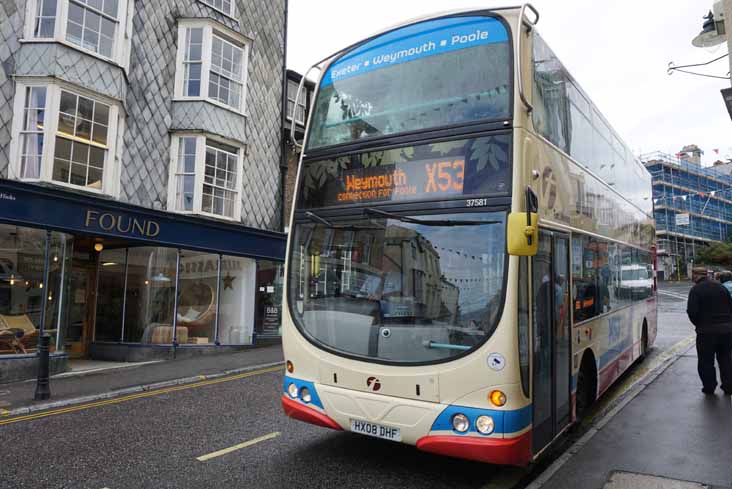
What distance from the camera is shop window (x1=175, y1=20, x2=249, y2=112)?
1377 centimetres

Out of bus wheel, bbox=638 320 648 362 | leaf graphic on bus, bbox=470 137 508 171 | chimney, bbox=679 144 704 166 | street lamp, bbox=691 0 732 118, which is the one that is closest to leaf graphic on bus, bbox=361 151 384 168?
leaf graphic on bus, bbox=470 137 508 171

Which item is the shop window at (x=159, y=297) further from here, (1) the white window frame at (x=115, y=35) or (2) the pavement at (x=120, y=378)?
(1) the white window frame at (x=115, y=35)

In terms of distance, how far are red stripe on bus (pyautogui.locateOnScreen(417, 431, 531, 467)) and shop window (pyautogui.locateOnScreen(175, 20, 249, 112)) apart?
12.5 metres

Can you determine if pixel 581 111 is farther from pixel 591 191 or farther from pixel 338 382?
pixel 338 382

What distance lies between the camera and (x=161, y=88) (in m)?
13.3

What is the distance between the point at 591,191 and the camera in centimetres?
626

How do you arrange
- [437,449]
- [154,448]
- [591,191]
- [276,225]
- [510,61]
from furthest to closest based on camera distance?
[276,225]
[591,191]
[154,448]
[510,61]
[437,449]

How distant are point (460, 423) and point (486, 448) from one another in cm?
27

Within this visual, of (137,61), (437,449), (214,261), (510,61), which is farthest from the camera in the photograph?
(214,261)

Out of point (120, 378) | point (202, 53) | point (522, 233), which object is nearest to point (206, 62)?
point (202, 53)

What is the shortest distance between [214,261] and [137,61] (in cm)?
562

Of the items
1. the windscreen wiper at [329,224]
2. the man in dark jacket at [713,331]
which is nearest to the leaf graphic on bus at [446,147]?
the windscreen wiper at [329,224]

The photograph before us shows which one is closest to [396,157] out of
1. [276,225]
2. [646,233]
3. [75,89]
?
[646,233]

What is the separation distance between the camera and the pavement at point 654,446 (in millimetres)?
4344
